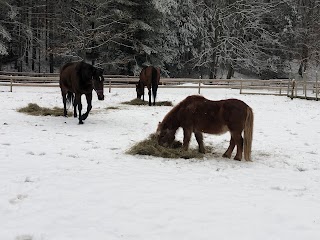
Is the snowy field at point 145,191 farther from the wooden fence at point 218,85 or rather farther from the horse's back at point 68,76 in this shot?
the wooden fence at point 218,85

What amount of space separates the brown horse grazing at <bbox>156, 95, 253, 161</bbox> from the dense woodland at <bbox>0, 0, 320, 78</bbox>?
19931mm

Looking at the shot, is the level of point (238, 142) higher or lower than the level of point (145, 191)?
higher

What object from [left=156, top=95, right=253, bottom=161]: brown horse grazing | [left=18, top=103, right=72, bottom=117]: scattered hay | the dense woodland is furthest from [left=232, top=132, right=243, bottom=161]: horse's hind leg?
the dense woodland

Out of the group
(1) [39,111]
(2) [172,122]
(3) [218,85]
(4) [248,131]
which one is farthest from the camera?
(3) [218,85]

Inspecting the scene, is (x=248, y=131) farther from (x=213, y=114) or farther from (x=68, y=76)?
(x=68, y=76)

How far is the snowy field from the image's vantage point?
3.56 meters

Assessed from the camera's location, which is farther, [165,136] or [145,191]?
[165,136]

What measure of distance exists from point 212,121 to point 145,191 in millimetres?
2566

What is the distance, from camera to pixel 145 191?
461cm

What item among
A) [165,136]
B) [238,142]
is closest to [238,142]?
[238,142]

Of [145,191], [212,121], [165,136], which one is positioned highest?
[212,121]

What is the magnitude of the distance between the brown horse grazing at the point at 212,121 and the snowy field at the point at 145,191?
0.45 meters

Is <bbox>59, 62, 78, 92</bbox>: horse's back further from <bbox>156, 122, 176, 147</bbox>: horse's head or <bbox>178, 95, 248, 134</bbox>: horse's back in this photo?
<bbox>178, 95, 248, 134</bbox>: horse's back

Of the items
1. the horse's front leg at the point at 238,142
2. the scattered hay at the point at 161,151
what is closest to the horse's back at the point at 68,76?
the scattered hay at the point at 161,151
